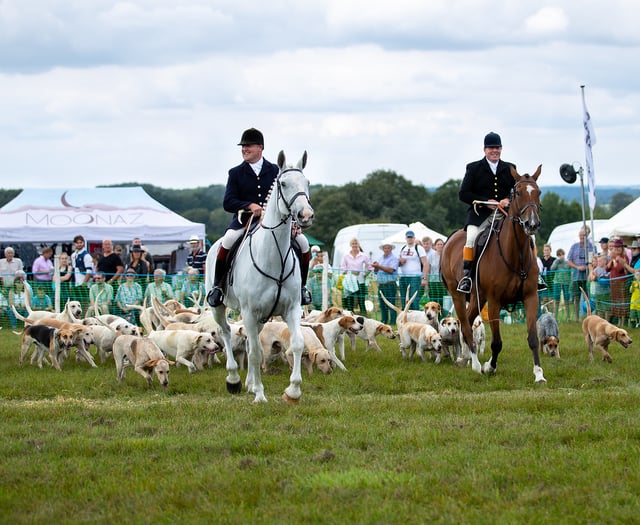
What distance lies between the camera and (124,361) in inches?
420

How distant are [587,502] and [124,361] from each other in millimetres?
6977

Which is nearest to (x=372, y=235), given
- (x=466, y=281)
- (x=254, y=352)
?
(x=466, y=281)

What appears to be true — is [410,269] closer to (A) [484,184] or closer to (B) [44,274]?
(A) [484,184]

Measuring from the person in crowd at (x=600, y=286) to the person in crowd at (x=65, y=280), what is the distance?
10.4 m

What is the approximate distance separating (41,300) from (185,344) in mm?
8774

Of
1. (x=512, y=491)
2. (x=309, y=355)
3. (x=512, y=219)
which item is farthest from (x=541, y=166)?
(x=512, y=491)

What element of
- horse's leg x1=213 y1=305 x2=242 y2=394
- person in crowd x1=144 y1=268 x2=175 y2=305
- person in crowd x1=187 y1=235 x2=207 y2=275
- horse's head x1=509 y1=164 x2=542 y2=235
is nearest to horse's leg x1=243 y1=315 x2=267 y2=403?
horse's leg x1=213 y1=305 x2=242 y2=394

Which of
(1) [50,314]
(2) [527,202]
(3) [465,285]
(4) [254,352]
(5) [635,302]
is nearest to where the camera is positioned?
(4) [254,352]

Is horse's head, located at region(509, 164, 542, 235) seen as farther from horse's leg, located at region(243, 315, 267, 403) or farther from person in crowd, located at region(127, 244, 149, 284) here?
person in crowd, located at region(127, 244, 149, 284)

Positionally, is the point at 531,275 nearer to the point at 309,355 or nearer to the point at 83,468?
the point at 309,355

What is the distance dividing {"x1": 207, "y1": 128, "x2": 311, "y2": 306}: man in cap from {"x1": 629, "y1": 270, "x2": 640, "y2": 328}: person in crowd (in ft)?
29.6

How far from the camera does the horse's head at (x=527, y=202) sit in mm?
9245

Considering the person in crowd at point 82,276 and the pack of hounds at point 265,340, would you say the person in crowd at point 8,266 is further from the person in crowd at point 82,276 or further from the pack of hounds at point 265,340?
the pack of hounds at point 265,340

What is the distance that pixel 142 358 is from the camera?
406 inches
